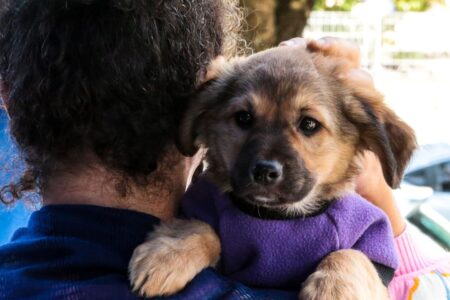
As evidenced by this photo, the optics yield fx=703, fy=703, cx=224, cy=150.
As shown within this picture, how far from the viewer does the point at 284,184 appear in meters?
1.92

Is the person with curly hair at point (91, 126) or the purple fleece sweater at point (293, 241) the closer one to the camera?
the person with curly hair at point (91, 126)

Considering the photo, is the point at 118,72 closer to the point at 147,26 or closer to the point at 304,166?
the point at 147,26

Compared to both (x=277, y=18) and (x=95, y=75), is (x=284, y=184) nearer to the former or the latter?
(x=95, y=75)

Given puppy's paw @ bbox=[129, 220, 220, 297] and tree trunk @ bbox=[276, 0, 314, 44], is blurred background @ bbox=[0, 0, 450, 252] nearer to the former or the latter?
tree trunk @ bbox=[276, 0, 314, 44]

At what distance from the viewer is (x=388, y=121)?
2.07 m

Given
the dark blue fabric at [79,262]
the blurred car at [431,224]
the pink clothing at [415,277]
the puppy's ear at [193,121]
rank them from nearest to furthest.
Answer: the dark blue fabric at [79,262] → the puppy's ear at [193,121] → the pink clothing at [415,277] → the blurred car at [431,224]

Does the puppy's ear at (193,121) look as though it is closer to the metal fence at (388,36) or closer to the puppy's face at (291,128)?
the puppy's face at (291,128)

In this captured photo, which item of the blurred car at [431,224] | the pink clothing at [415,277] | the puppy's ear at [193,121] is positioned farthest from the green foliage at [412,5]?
the puppy's ear at [193,121]

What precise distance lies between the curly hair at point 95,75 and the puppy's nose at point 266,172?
0.26 meters

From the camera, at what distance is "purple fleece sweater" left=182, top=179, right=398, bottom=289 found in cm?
183

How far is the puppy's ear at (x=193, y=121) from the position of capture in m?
1.94

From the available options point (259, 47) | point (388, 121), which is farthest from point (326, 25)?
→ point (388, 121)

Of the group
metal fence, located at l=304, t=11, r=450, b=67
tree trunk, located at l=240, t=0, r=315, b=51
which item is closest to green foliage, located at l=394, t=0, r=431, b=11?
metal fence, located at l=304, t=11, r=450, b=67

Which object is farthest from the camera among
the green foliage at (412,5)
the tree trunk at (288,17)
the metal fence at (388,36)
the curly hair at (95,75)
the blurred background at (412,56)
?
the green foliage at (412,5)
